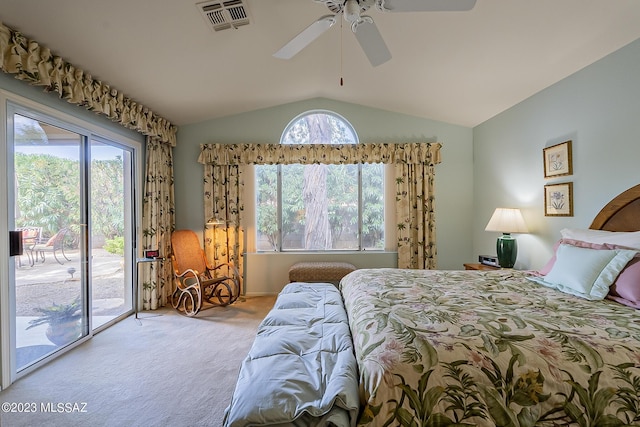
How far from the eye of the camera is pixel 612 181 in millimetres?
2457

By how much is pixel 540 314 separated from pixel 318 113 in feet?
12.8

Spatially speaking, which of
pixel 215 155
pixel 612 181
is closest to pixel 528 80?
pixel 612 181

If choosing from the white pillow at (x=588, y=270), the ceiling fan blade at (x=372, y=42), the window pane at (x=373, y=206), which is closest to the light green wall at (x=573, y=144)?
the white pillow at (x=588, y=270)

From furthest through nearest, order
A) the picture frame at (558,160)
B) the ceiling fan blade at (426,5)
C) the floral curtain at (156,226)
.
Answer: the floral curtain at (156,226) < the picture frame at (558,160) < the ceiling fan blade at (426,5)

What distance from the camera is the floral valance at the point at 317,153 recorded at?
4418 mm

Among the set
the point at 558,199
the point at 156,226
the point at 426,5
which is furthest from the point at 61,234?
the point at 558,199

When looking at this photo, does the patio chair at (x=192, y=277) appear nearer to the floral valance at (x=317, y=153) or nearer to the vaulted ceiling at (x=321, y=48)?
the floral valance at (x=317, y=153)

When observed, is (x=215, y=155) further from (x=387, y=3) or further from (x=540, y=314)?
(x=540, y=314)

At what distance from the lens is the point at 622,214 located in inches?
92.2

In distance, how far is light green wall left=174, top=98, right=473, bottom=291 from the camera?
4.54 m

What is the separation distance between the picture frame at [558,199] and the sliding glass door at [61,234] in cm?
476

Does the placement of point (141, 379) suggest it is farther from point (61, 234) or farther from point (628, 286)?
point (628, 286)

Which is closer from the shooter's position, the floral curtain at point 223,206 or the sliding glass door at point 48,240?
the sliding glass door at point 48,240

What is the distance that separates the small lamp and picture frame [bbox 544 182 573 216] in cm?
28
